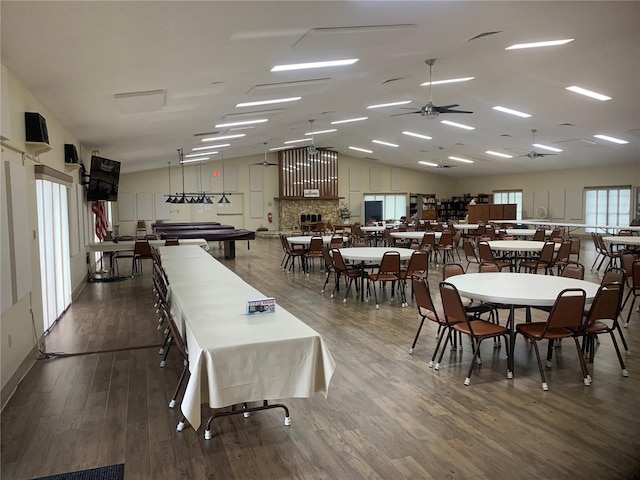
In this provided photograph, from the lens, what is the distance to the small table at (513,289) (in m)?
3.76

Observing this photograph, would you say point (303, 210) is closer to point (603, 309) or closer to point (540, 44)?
point (540, 44)

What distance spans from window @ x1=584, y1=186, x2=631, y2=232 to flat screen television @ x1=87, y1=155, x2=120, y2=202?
55.8 ft

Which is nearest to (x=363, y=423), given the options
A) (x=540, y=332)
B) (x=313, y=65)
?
(x=540, y=332)

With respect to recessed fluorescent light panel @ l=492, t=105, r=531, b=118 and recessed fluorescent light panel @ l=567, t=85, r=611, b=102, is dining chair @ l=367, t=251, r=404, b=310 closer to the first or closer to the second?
recessed fluorescent light panel @ l=567, t=85, r=611, b=102

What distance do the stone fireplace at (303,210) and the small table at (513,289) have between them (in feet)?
57.3

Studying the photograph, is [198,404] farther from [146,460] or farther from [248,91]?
[248,91]

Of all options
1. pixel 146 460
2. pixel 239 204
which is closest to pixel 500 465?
pixel 146 460

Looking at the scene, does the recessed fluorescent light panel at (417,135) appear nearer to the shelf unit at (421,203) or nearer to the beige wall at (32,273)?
the shelf unit at (421,203)

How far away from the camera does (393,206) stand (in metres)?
24.3

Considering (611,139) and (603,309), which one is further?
(611,139)

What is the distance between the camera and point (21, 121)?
170 inches

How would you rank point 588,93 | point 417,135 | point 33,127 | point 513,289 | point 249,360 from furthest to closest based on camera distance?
point 417,135, point 588,93, point 33,127, point 513,289, point 249,360

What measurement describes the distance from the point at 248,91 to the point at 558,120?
872cm

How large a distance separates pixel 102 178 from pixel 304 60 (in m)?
5.11
